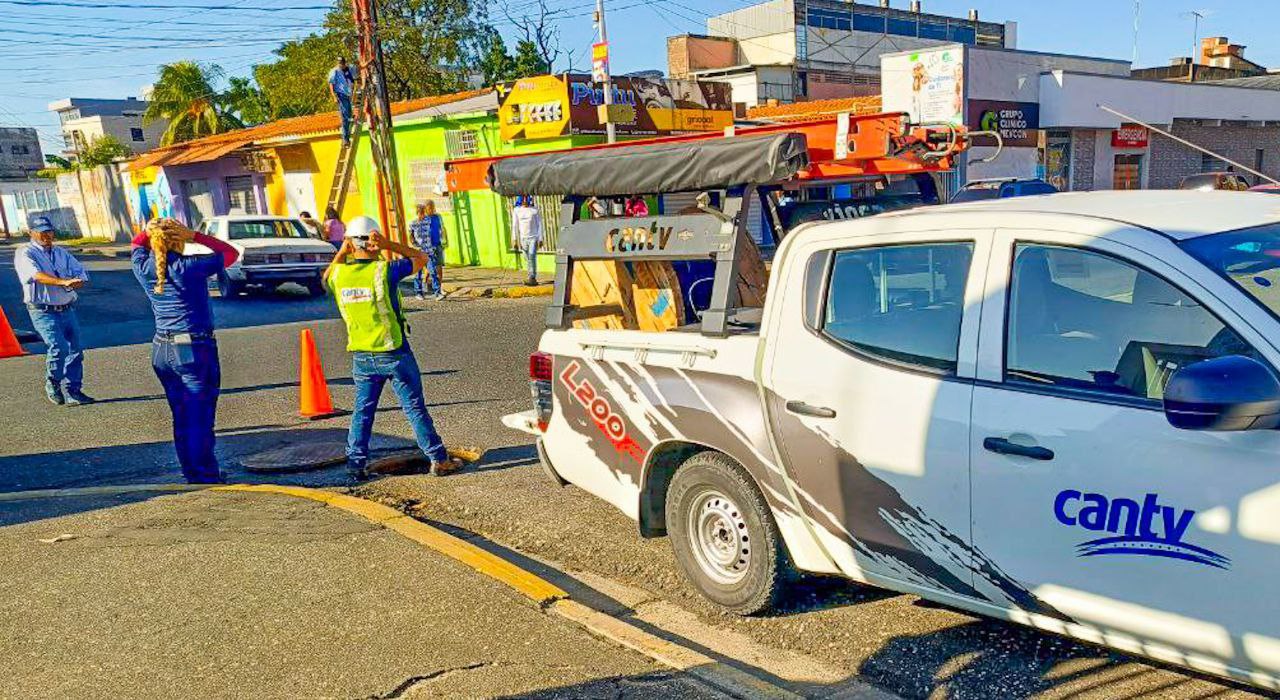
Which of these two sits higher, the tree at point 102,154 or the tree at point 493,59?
the tree at point 493,59

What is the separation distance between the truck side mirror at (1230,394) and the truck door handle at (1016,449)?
493 mm

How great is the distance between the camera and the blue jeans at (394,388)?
6.59 metres

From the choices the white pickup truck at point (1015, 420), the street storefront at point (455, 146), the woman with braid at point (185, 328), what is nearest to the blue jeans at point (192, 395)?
the woman with braid at point (185, 328)

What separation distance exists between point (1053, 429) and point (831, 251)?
47.0 inches

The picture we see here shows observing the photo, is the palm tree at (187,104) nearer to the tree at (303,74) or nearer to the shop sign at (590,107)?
the tree at (303,74)

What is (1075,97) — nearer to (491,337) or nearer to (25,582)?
(491,337)

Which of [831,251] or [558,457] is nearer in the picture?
[831,251]

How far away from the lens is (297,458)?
7566mm

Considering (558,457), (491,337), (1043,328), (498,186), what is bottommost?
(491,337)

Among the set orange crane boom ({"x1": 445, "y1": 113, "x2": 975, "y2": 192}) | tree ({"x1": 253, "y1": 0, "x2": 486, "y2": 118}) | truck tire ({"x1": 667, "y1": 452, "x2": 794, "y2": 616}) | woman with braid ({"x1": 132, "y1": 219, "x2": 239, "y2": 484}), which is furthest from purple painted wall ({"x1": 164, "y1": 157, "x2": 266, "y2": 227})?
truck tire ({"x1": 667, "y1": 452, "x2": 794, "y2": 616})

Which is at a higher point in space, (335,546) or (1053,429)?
(1053,429)

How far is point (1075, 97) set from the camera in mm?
28141

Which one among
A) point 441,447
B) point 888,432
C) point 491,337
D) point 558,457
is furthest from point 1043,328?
point 491,337

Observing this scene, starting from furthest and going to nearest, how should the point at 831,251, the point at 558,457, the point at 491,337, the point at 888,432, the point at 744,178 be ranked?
the point at 491,337 → the point at 558,457 → the point at 744,178 → the point at 831,251 → the point at 888,432
